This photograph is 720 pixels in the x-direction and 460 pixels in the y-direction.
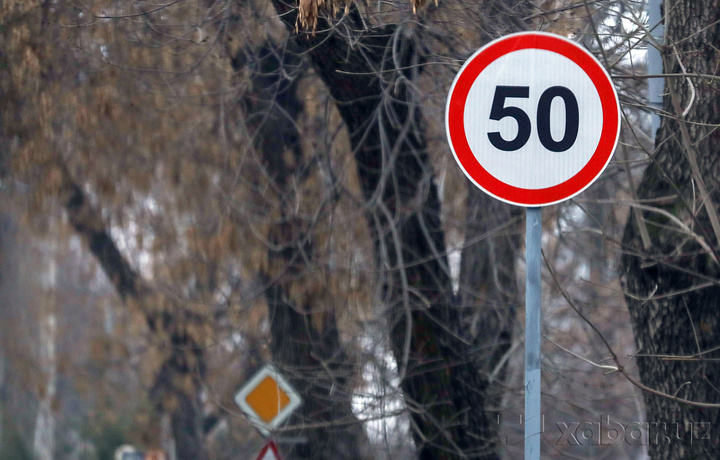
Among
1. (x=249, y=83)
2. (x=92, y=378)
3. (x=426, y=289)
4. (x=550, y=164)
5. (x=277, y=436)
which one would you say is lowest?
(x=92, y=378)

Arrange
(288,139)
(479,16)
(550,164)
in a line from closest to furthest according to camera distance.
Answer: (550,164) → (479,16) → (288,139)

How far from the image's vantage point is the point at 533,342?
8.94 ft

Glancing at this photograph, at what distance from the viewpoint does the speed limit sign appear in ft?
9.19

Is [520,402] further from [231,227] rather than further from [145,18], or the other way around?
[145,18]

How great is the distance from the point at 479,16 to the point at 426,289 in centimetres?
187

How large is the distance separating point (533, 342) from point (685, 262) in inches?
63.9

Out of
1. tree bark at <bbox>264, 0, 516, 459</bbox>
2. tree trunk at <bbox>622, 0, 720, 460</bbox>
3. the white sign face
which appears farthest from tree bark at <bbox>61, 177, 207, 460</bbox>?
tree trunk at <bbox>622, 0, 720, 460</bbox>

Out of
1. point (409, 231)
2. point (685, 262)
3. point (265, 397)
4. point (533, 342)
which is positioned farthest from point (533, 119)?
point (265, 397)

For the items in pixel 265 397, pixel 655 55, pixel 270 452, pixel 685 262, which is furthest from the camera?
pixel 265 397

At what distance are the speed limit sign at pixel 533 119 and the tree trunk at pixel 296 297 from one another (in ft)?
11.6

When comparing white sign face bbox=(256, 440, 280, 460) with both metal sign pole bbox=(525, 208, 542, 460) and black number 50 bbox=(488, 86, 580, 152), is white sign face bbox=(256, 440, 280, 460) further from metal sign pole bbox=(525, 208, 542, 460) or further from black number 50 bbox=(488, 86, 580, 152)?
black number 50 bbox=(488, 86, 580, 152)

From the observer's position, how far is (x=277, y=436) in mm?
6238

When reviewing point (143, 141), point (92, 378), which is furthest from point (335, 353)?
point (92, 378)

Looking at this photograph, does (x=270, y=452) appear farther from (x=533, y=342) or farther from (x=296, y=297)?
(x=533, y=342)
